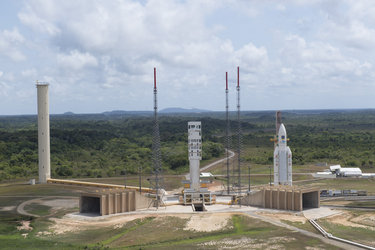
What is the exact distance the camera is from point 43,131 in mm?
85750

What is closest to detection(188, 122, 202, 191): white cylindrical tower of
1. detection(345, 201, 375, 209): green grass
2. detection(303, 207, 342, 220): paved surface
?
detection(303, 207, 342, 220): paved surface

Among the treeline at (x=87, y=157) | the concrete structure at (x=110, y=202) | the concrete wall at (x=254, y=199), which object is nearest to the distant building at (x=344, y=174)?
the concrete wall at (x=254, y=199)

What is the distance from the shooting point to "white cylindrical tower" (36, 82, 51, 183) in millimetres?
85750

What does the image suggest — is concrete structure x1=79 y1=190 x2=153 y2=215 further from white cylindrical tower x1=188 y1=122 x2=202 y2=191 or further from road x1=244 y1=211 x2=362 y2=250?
road x1=244 y1=211 x2=362 y2=250

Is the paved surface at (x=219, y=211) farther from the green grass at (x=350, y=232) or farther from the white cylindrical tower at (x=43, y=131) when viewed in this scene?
the white cylindrical tower at (x=43, y=131)

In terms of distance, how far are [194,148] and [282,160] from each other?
49.9 feet

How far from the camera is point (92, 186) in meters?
82.0

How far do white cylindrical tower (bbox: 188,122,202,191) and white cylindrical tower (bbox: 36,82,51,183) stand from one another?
33206mm

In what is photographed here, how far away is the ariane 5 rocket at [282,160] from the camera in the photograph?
234 ft

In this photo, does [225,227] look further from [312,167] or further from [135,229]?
[312,167]

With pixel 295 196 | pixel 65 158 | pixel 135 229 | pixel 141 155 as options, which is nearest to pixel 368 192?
pixel 295 196

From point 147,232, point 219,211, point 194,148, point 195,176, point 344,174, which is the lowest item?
point 219,211

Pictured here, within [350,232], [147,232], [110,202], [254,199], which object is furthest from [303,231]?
[110,202]

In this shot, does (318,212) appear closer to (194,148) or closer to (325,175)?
(194,148)
